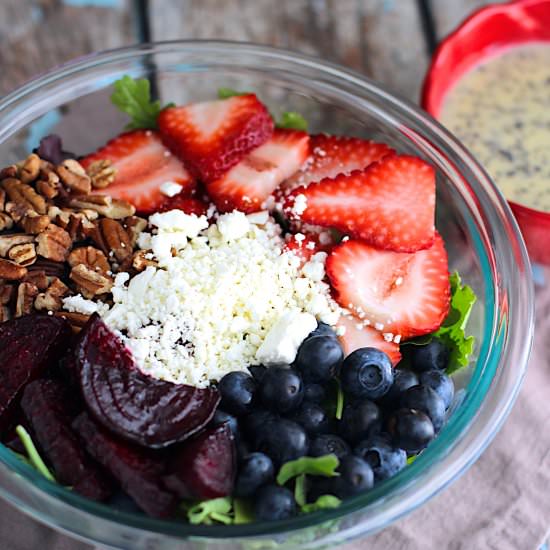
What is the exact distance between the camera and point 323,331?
4.54 feet

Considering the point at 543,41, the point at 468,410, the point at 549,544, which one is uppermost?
the point at 543,41

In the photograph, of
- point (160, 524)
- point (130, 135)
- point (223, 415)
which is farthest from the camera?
point (130, 135)

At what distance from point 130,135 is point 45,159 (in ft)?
0.58

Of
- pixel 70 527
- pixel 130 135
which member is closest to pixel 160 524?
pixel 70 527

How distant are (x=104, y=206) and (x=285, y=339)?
0.45 metres

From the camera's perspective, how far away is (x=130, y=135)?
171 centimetres

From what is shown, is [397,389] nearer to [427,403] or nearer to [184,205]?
[427,403]

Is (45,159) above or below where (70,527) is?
above

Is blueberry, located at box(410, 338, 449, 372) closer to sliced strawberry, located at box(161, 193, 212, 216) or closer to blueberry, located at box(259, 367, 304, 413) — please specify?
blueberry, located at box(259, 367, 304, 413)

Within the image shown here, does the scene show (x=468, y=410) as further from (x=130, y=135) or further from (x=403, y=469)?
(x=130, y=135)

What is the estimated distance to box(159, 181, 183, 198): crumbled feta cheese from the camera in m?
1.57

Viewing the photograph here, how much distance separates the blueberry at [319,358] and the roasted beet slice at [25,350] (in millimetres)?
383

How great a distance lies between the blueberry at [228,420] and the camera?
1.26 meters

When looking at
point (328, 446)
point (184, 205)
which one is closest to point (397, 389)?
point (328, 446)
